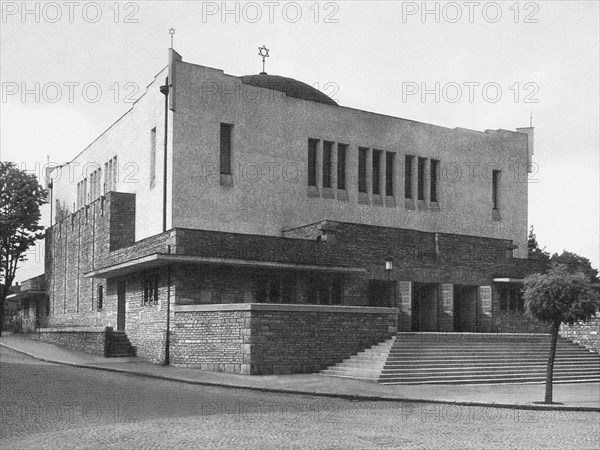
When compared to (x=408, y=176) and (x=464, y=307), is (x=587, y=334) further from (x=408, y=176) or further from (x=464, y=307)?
(x=408, y=176)

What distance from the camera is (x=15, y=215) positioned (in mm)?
49469

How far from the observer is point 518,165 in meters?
43.4

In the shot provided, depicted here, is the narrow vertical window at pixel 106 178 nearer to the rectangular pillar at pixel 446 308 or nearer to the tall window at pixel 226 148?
the tall window at pixel 226 148

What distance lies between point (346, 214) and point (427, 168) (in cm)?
572

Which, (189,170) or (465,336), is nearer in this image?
(465,336)

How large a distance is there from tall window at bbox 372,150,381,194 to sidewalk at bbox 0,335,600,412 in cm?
1543

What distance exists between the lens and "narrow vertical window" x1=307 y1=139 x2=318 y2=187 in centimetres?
3656

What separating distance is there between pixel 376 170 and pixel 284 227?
6216 millimetres

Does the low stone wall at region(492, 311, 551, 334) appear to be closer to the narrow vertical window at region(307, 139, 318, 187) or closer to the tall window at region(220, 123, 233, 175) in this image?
the narrow vertical window at region(307, 139, 318, 187)

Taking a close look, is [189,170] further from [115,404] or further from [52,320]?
[52,320]

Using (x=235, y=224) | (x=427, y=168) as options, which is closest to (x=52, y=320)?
(x=235, y=224)

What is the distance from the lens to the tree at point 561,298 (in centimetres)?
1839

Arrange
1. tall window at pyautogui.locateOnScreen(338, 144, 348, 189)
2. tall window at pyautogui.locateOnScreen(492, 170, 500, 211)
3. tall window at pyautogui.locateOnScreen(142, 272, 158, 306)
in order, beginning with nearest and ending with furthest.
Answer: tall window at pyautogui.locateOnScreen(142, 272, 158, 306) < tall window at pyautogui.locateOnScreen(338, 144, 348, 189) < tall window at pyautogui.locateOnScreen(492, 170, 500, 211)

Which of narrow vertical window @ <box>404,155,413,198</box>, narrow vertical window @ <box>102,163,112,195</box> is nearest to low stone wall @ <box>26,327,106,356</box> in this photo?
narrow vertical window @ <box>102,163,112,195</box>
